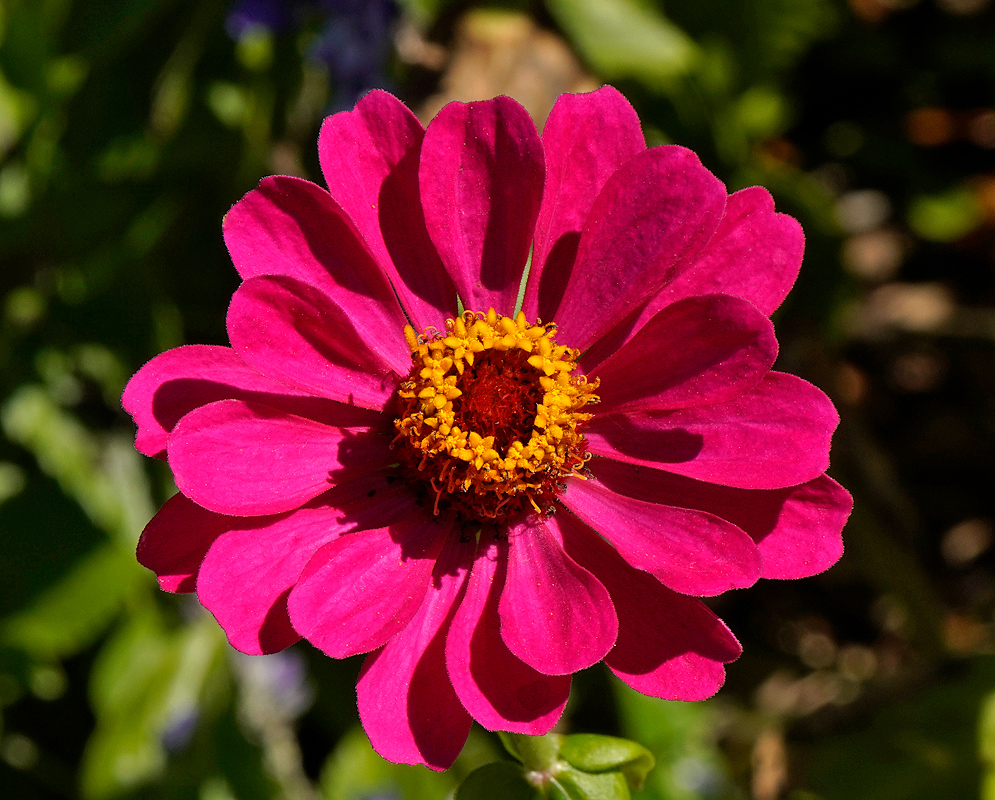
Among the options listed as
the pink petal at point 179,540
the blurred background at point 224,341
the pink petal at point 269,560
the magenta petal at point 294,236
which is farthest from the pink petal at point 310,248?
the blurred background at point 224,341

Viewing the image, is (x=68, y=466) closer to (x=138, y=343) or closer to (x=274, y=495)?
(x=138, y=343)

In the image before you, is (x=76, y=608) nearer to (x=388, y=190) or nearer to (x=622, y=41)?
(x=388, y=190)

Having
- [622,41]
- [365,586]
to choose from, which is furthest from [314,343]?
[622,41]

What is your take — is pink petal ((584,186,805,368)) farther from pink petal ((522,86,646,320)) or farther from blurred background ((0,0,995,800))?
blurred background ((0,0,995,800))

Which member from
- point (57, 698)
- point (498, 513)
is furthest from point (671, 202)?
point (57, 698)

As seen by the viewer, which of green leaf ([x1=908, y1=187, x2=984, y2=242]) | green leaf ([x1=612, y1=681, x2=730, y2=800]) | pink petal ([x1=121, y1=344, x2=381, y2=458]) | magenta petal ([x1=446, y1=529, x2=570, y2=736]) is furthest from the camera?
green leaf ([x1=908, y1=187, x2=984, y2=242])

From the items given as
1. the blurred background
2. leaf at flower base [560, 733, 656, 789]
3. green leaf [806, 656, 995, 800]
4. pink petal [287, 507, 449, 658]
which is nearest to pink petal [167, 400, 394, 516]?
pink petal [287, 507, 449, 658]
